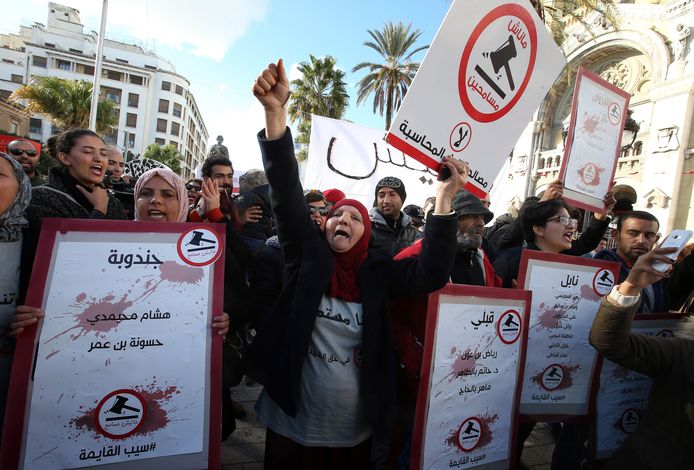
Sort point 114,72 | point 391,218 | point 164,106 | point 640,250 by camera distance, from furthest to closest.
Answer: point 164,106, point 114,72, point 391,218, point 640,250

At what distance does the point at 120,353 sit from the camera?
5.45 feet

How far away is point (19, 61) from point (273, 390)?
3158 inches

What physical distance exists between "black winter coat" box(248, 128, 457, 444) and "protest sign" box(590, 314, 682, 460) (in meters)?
1.43

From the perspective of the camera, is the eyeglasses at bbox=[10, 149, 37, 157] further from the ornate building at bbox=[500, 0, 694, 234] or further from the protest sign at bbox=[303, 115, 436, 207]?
the ornate building at bbox=[500, 0, 694, 234]

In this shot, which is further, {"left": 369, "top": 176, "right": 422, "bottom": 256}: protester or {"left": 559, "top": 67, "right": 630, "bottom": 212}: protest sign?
{"left": 369, "top": 176, "right": 422, "bottom": 256}: protester

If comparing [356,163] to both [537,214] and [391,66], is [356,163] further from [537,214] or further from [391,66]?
[391,66]

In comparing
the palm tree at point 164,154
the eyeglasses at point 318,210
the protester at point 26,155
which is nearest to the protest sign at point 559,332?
the eyeglasses at point 318,210

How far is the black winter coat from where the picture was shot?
185cm

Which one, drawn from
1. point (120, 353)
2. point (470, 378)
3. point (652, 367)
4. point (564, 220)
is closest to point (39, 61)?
point (120, 353)

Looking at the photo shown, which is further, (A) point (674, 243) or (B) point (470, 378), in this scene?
(B) point (470, 378)

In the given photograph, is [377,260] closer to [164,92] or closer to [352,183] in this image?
[352,183]

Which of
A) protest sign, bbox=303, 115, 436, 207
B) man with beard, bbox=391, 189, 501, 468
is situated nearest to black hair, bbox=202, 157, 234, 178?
man with beard, bbox=391, 189, 501, 468

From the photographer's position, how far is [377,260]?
2.03 m

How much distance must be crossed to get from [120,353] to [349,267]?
3.55ft
